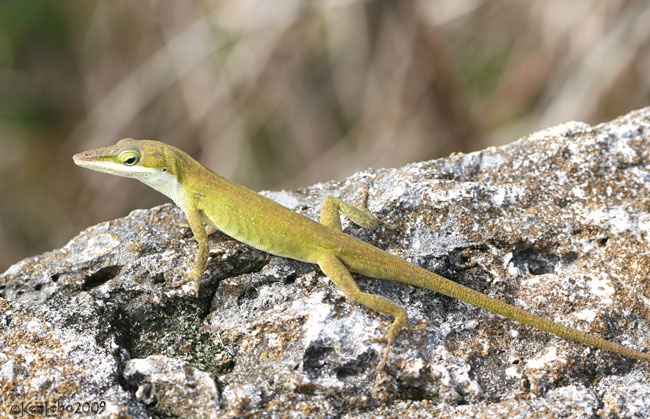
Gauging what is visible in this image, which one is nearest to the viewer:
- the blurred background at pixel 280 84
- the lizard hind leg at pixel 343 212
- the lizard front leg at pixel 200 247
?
the lizard front leg at pixel 200 247

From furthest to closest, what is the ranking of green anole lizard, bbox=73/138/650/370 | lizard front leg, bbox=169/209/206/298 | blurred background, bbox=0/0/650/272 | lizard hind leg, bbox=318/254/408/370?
1. blurred background, bbox=0/0/650/272
2. lizard front leg, bbox=169/209/206/298
3. green anole lizard, bbox=73/138/650/370
4. lizard hind leg, bbox=318/254/408/370

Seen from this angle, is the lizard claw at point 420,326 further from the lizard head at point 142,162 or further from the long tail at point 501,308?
the lizard head at point 142,162

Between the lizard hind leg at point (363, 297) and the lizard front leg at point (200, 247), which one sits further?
the lizard front leg at point (200, 247)

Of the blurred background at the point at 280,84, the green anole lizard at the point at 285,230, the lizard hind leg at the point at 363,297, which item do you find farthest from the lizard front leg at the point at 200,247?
the blurred background at the point at 280,84

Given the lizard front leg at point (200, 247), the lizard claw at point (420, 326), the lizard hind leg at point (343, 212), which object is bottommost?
the lizard claw at point (420, 326)

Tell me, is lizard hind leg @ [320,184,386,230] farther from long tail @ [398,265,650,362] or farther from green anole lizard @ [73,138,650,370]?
long tail @ [398,265,650,362]

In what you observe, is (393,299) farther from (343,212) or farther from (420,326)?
(343,212)

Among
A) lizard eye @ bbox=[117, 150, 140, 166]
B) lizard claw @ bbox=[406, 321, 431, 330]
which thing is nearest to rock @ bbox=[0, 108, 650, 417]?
lizard claw @ bbox=[406, 321, 431, 330]

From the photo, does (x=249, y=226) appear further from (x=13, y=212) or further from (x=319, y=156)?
(x=13, y=212)
